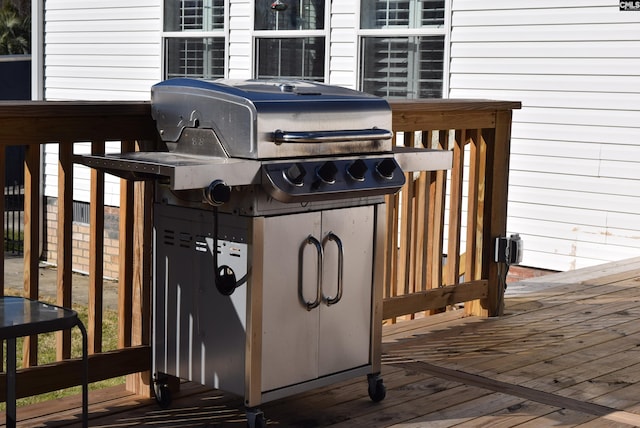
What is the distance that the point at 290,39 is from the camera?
10109mm

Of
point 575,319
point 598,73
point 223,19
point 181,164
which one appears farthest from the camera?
point 223,19

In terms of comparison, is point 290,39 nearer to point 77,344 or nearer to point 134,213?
point 77,344

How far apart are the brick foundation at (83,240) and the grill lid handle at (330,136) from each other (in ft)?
26.2

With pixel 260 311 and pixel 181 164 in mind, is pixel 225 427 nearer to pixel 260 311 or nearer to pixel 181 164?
pixel 260 311

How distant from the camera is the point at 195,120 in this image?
3697 millimetres

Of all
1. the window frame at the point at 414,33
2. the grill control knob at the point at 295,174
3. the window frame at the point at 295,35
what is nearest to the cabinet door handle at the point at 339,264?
the grill control knob at the point at 295,174

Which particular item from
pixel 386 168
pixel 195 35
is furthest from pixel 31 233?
pixel 195 35

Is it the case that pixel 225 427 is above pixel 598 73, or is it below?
below

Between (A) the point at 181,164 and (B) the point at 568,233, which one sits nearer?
(A) the point at 181,164

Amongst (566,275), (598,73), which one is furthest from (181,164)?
(598,73)

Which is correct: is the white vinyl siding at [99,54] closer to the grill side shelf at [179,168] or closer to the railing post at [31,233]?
the railing post at [31,233]

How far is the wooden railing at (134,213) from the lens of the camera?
3691 millimetres

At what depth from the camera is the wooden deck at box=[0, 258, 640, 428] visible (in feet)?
12.8

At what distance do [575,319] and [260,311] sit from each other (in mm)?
2557
